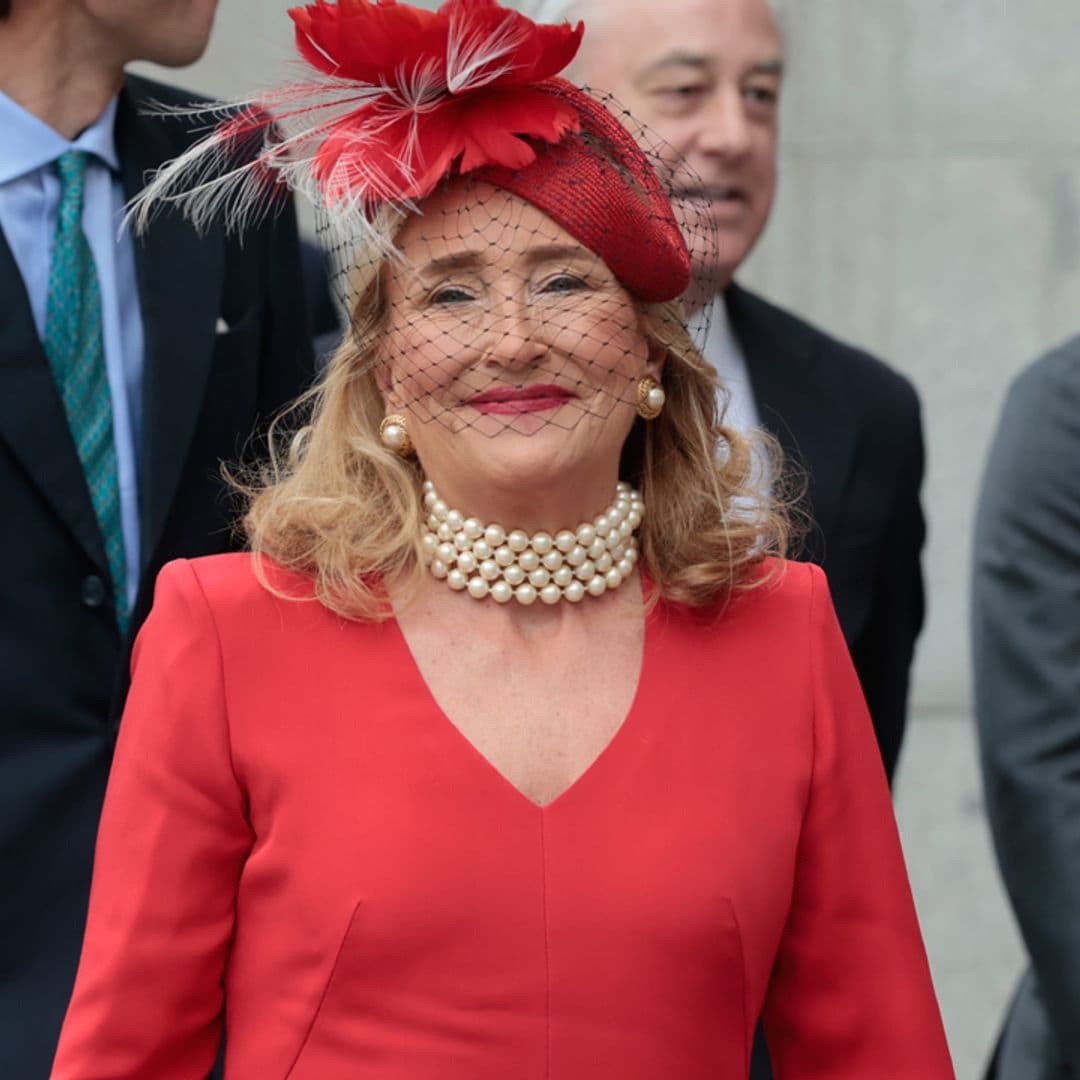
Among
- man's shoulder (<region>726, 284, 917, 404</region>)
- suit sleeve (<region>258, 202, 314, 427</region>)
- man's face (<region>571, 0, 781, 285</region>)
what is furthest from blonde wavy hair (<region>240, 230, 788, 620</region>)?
man's shoulder (<region>726, 284, 917, 404</region>)

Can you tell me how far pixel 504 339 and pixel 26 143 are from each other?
3.16 feet

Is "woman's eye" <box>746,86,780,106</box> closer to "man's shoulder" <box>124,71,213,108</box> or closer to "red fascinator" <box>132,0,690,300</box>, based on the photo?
"man's shoulder" <box>124,71,213,108</box>

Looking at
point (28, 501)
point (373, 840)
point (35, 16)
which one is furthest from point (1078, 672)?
point (35, 16)

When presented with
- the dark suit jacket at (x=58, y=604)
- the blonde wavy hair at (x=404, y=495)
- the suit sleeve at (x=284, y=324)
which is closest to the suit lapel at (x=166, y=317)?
the dark suit jacket at (x=58, y=604)

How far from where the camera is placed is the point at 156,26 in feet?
10.3

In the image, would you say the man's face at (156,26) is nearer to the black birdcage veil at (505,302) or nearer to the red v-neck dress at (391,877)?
the black birdcage veil at (505,302)

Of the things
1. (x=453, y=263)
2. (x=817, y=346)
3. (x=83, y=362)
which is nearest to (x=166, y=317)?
(x=83, y=362)

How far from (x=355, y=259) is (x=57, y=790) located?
847 millimetres

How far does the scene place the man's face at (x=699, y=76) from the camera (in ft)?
11.6

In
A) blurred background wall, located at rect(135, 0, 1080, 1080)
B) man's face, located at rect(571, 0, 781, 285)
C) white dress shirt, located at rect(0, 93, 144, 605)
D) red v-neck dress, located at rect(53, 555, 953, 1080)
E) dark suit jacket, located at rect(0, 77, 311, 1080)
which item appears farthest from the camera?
blurred background wall, located at rect(135, 0, 1080, 1080)

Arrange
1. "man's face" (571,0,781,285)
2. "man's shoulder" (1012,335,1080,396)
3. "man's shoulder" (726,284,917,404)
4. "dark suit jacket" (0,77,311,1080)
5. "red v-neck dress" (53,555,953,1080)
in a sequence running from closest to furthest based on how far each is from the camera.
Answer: "red v-neck dress" (53,555,953,1080)
"dark suit jacket" (0,77,311,1080)
"man's shoulder" (1012,335,1080,396)
"man's face" (571,0,781,285)
"man's shoulder" (726,284,917,404)

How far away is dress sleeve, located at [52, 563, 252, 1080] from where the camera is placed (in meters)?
2.40

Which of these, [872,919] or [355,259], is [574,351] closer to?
[355,259]

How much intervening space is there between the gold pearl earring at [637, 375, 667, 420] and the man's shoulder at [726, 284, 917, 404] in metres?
1.17
